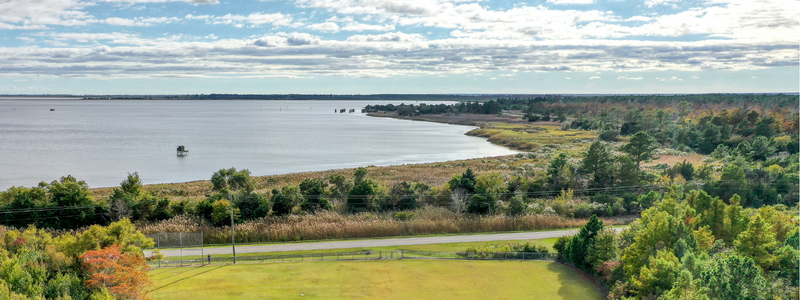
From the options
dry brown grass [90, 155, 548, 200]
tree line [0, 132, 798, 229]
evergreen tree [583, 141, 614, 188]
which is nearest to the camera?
tree line [0, 132, 798, 229]

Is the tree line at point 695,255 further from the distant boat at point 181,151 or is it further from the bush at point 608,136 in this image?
the distant boat at point 181,151

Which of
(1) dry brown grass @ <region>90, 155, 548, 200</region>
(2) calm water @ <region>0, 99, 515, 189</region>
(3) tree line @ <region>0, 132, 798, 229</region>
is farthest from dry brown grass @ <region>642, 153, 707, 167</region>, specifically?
(2) calm water @ <region>0, 99, 515, 189</region>

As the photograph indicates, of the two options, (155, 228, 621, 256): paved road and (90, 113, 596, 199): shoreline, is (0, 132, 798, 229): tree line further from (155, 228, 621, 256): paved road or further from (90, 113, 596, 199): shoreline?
(90, 113, 596, 199): shoreline

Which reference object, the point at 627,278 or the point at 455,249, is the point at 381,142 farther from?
the point at 627,278

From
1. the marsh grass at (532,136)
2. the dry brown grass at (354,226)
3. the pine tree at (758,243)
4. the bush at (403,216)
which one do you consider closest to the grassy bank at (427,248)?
the dry brown grass at (354,226)

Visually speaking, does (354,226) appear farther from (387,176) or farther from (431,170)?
(431,170)

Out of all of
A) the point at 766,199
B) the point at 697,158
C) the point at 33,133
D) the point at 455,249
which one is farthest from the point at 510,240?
the point at 33,133
